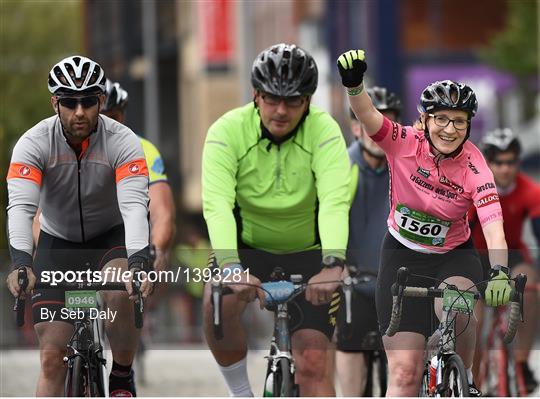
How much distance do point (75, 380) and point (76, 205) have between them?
0.99m

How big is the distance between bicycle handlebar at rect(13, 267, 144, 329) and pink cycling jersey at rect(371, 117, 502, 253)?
4.89 ft

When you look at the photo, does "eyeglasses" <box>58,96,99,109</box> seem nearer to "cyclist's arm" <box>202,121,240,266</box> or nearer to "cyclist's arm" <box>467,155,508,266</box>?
"cyclist's arm" <box>202,121,240,266</box>

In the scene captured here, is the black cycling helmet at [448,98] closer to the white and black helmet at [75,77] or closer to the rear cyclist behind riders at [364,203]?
the white and black helmet at [75,77]

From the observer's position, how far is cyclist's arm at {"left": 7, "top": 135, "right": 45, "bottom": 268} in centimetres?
962

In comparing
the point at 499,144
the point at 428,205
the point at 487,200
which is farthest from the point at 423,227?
the point at 499,144

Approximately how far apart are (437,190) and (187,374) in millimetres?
10143

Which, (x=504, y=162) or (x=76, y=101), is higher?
(x=504, y=162)

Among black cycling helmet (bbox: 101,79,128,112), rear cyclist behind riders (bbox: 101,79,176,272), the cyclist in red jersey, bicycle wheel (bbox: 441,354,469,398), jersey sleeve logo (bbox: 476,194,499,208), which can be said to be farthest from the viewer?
the cyclist in red jersey

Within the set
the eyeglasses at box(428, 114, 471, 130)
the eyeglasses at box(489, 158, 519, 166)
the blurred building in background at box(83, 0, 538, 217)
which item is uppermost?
the blurred building in background at box(83, 0, 538, 217)

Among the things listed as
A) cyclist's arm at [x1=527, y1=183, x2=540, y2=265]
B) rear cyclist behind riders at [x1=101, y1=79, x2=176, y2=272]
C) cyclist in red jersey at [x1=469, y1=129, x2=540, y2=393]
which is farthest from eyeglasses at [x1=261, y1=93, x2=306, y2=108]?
cyclist's arm at [x1=527, y1=183, x2=540, y2=265]

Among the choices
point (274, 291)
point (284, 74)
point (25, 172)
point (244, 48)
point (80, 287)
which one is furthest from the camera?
point (244, 48)

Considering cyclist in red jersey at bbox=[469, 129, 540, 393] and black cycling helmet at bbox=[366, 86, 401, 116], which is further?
cyclist in red jersey at bbox=[469, 129, 540, 393]

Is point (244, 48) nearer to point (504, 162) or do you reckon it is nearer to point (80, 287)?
point (504, 162)

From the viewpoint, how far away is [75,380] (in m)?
9.77
